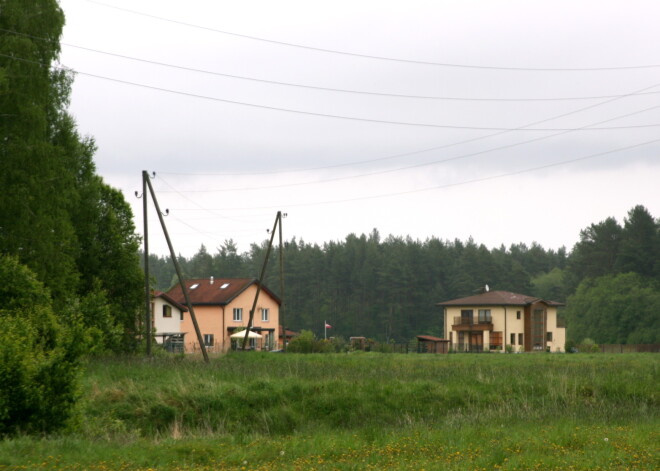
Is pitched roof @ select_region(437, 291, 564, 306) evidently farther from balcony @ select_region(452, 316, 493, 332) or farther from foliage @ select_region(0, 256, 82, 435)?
foliage @ select_region(0, 256, 82, 435)

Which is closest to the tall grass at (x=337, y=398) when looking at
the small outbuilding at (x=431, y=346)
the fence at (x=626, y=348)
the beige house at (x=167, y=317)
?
the beige house at (x=167, y=317)

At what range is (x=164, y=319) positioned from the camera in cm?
7219

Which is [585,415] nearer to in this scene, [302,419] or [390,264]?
[302,419]

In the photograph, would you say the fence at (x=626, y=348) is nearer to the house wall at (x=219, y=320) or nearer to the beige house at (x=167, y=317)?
the house wall at (x=219, y=320)

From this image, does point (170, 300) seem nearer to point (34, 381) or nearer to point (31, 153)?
point (31, 153)

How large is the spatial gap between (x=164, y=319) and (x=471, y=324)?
105 feet

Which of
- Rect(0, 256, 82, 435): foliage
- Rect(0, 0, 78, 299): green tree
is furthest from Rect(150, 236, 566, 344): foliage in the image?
Rect(0, 256, 82, 435): foliage

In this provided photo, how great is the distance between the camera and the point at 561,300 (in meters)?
133

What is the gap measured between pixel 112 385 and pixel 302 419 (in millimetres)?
6545

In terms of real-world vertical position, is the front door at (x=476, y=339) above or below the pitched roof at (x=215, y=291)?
below

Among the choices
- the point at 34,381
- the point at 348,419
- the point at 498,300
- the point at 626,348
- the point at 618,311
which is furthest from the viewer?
the point at 618,311

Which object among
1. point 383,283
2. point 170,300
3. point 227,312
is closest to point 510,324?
point 227,312

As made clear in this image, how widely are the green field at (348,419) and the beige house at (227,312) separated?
40251 millimetres

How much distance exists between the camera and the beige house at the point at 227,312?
78000mm
